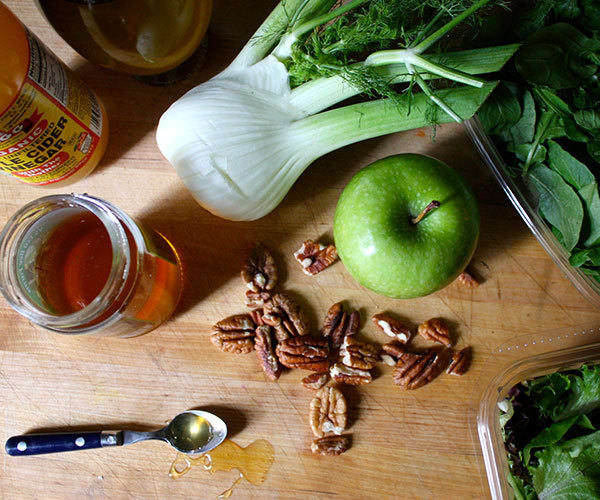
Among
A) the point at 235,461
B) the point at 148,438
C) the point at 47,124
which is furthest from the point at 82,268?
the point at 235,461

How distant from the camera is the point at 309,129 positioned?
2.76 feet

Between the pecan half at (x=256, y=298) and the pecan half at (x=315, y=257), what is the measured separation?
8 centimetres

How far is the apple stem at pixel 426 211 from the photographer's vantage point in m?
0.74

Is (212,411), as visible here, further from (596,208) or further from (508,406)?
(596,208)

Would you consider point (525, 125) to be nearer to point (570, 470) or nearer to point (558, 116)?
point (558, 116)

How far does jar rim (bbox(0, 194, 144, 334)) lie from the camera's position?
0.68m

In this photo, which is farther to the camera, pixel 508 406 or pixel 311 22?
pixel 508 406

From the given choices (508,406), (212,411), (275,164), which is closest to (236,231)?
(275,164)

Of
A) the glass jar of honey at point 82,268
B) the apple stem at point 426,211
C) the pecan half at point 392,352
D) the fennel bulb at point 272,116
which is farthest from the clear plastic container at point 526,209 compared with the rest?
the glass jar of honey at point 82,268

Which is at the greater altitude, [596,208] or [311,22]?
[311,22]

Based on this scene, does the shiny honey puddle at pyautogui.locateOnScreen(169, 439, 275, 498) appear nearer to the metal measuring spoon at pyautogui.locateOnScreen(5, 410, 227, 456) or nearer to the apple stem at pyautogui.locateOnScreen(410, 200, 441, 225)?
the metal measuring spoon at pyautogui.locateOnScreen(5, 410, 227, 456)

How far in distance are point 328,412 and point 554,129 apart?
601mm

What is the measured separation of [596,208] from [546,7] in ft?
1.07

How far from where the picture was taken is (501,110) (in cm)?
84
